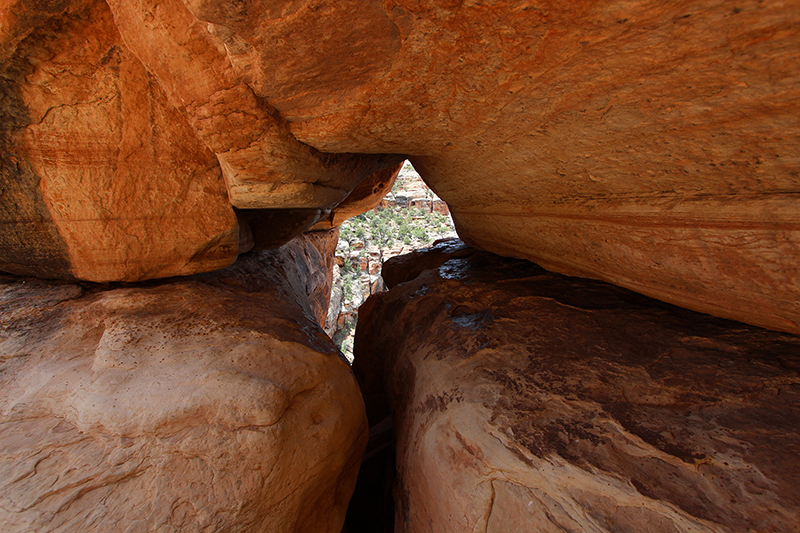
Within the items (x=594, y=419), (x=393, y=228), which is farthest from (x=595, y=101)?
(x=393, y=228)

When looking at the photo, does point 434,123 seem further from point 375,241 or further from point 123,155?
point 375,241

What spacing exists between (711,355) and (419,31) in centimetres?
231

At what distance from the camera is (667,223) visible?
75.0 inches

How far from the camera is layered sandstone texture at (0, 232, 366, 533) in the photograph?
1.63 metres

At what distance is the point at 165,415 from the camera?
6.07 feet

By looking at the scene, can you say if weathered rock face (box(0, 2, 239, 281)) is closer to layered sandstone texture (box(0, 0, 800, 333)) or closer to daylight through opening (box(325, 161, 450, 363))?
layered sandstone texture (box(0, 0, 800, 333))

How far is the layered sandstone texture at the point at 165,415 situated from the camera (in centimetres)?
163

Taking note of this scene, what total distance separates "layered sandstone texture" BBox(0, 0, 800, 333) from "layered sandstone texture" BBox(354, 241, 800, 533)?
34 centimetres

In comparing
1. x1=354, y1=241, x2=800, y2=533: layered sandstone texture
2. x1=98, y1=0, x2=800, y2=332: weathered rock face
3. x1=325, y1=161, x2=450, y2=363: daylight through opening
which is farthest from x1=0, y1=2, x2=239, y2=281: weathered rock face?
x1=325, y1=161, x2=450, y2=363: daylight through opening

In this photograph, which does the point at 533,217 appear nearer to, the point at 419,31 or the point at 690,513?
the point at 419,31

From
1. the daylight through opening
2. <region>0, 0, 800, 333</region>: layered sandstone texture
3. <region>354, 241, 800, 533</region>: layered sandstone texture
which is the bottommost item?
the daylight through opening

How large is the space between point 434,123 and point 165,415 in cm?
231

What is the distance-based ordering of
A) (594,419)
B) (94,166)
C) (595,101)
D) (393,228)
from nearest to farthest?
(595,101), (594,419), (94,166), (393,228)

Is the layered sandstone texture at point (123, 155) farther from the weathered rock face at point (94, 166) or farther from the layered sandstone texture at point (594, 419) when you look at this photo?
the layered sandstone texture at point (594, 419)
